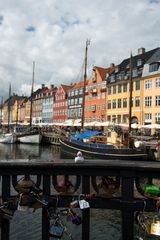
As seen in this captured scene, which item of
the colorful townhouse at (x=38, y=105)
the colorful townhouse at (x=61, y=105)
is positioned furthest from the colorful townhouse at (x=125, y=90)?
the colorful townhouse at (x=38, y=105)

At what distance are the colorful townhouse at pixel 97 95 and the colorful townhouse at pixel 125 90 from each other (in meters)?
2.12

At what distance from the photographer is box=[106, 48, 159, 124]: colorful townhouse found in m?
48.0

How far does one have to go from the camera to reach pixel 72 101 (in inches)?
2771

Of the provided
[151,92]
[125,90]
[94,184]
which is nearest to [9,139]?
[125,90]

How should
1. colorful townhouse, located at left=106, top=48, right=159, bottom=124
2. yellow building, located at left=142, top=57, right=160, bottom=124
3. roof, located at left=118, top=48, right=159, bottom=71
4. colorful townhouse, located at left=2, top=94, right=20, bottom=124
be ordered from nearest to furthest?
1. yellow building, located at left=142, top=57, right=160, bottom=124
2. colorful townhouse, located at left=106, top=48, right=159, bottom=124
3. roof, located at left=118, top=48, right=159, bottom=71
4. colorful townhouse, located at left=2, top=94, right=20, bottom=124

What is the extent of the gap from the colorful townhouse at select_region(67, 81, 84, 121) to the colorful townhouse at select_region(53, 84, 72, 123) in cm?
255

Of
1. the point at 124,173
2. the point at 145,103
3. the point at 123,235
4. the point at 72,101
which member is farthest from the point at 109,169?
the point at 72,101

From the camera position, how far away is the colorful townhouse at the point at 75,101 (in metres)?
66.4

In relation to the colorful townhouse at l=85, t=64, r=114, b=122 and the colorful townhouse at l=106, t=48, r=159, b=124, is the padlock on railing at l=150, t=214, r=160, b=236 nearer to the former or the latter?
the colorful townhouse at l=106, t=48, r=159, b=124

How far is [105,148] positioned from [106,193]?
19.8m

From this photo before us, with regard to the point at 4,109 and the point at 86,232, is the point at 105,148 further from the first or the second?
the point at 4,109

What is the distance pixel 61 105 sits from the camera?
7625 cm

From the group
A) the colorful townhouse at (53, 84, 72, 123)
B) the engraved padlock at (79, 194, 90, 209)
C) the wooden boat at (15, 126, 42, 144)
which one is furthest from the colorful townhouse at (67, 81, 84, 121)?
the engraved padlock at (79, 194, 90, 209)

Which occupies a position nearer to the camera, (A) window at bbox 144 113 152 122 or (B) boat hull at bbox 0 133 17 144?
(A) window at bbox 144 113 152 122
